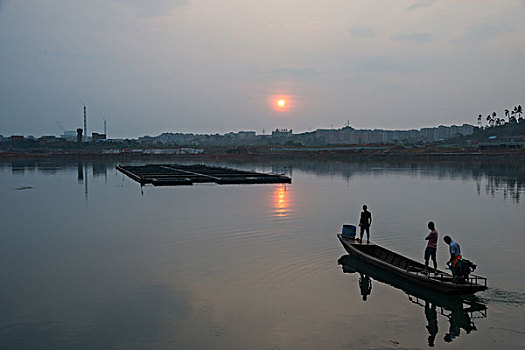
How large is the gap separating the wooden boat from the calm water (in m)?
0.45

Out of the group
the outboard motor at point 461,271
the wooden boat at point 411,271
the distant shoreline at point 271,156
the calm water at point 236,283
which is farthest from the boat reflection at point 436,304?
the distant shoreline at point 271,156

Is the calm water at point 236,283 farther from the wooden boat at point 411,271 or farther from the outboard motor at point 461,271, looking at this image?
the outboard motor at point 461,271

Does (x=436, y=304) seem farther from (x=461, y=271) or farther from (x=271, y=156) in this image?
(x=271, y=156)

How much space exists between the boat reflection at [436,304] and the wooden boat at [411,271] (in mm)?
267

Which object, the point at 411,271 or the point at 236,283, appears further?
the point at 236,283

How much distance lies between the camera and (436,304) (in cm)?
1426

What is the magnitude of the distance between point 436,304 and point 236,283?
19.7ft

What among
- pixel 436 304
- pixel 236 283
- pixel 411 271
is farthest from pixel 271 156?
pixel 436 304

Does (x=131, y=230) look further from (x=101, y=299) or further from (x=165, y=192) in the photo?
(x=165, y=192)

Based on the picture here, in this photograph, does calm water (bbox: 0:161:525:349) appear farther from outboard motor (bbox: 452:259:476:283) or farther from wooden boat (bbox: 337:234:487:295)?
outboard motor (bbox: 452:259:476:283)

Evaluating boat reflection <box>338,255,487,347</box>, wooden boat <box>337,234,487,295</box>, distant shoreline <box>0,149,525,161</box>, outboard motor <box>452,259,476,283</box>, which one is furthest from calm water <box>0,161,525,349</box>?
distant shoreline <box>0,149,525,161</box>

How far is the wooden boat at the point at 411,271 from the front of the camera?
547 inches

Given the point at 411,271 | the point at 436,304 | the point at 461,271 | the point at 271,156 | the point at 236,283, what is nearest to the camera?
the point at 461,271

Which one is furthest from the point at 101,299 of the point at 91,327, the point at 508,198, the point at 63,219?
the point at 508,198
